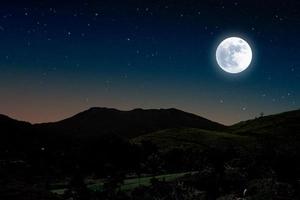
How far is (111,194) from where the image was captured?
3284 cm

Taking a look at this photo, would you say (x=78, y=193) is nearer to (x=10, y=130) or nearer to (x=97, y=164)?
(x=97, y=164)

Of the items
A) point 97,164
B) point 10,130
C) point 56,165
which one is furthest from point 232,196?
point 10,130

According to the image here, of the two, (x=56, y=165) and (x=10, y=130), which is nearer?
(x=56, y=165)

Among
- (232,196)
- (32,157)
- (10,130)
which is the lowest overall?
(232,196)

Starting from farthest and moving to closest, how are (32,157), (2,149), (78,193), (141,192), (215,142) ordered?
(215,142), (2,149), (32,157), (141,192), (78,193)

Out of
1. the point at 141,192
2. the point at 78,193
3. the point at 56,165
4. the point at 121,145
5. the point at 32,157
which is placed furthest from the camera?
the point at 32,157

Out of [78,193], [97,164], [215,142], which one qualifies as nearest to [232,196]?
[78,193]

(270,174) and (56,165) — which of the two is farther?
(56,165)

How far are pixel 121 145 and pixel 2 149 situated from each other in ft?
186

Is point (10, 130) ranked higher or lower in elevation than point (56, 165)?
higher

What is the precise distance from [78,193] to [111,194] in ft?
9.22

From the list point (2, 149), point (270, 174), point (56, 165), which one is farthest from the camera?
point (2, 149)

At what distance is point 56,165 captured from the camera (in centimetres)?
9438

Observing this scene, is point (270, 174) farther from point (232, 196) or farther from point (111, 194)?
point (111, 194)
